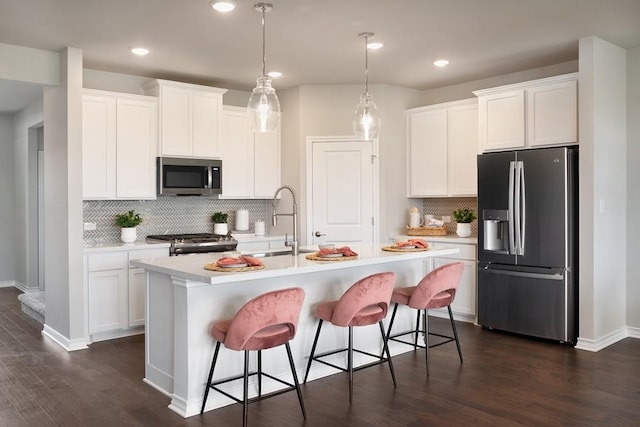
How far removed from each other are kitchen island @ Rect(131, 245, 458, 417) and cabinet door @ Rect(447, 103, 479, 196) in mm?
1977

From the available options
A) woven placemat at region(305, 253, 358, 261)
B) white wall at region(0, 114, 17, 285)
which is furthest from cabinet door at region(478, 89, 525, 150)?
white wall at region(0, 114, 17, 285)

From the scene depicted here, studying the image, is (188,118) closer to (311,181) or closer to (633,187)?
(311,181)

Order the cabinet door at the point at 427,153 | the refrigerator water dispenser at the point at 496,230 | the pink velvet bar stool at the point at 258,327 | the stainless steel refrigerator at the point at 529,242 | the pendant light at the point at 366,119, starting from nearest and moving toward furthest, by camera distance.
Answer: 1. the pink velvet bar stool at the point at 258,327
2. the pendant light at the point at 366,119
3. the stainless steel refrigerator at the point at 529,242
4. the refrigerator water dispenser at the point at 496,230
5. the cabinet door at the point at 427,153

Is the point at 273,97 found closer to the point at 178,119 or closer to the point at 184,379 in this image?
the point at 184,379

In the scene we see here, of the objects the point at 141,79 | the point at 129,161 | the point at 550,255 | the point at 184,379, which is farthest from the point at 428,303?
the point at 141,79

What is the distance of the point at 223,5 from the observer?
382 centimetres

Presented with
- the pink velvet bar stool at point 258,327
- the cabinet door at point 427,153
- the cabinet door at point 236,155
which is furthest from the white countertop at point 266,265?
the cabinet door at point 236,155

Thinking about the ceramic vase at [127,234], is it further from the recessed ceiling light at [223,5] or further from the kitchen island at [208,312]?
the recessed ceiling light at [223,5]

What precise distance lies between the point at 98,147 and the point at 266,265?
266 centimetres

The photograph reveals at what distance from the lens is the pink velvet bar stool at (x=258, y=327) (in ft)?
10.1

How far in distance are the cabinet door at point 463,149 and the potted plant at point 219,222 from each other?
2.59 meters

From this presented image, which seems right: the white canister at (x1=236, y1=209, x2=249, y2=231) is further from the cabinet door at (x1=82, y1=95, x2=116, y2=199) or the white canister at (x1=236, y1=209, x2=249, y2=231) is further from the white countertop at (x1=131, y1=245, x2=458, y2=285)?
the white countertop at (x1=131, y1=245, x2=458, y2=285)

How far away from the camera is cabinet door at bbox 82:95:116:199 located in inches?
206

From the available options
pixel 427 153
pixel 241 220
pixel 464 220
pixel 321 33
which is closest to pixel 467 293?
pixel 464 220
